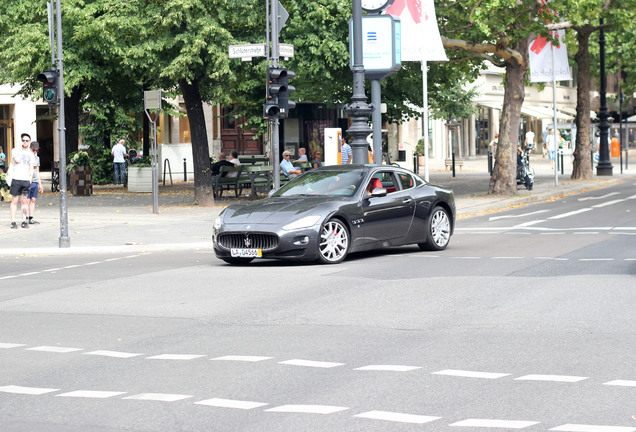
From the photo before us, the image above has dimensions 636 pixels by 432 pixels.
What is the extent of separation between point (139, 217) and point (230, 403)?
61.9ft

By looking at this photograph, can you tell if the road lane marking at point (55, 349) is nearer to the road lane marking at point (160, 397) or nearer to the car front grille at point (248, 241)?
the road lane marking at point (160, 397)

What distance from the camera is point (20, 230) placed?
22000 millimetres

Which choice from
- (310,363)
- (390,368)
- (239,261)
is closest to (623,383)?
(390,368)

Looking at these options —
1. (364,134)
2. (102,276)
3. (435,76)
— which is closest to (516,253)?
(102,276)

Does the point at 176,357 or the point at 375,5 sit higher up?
the point at 375,5

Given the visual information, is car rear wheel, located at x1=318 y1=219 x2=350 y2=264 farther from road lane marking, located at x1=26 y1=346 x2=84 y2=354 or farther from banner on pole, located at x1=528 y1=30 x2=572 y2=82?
banner on pole, located at x1=528 y1=30 x2=572 y2=82

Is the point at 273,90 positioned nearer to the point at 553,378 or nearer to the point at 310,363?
the point at 310,363

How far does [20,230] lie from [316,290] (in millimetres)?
11513

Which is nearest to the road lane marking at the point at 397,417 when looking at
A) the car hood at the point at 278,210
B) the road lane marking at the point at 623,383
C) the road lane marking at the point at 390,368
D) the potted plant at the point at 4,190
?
the road lane marking at the point at 390,368

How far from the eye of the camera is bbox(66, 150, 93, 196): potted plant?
3450 centimetres

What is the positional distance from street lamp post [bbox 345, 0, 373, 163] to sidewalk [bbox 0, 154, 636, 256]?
3356 mm

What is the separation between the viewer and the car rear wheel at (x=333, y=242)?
1465 cm

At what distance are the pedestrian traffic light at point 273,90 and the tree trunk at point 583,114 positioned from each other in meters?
19.0

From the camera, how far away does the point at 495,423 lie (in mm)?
5969
